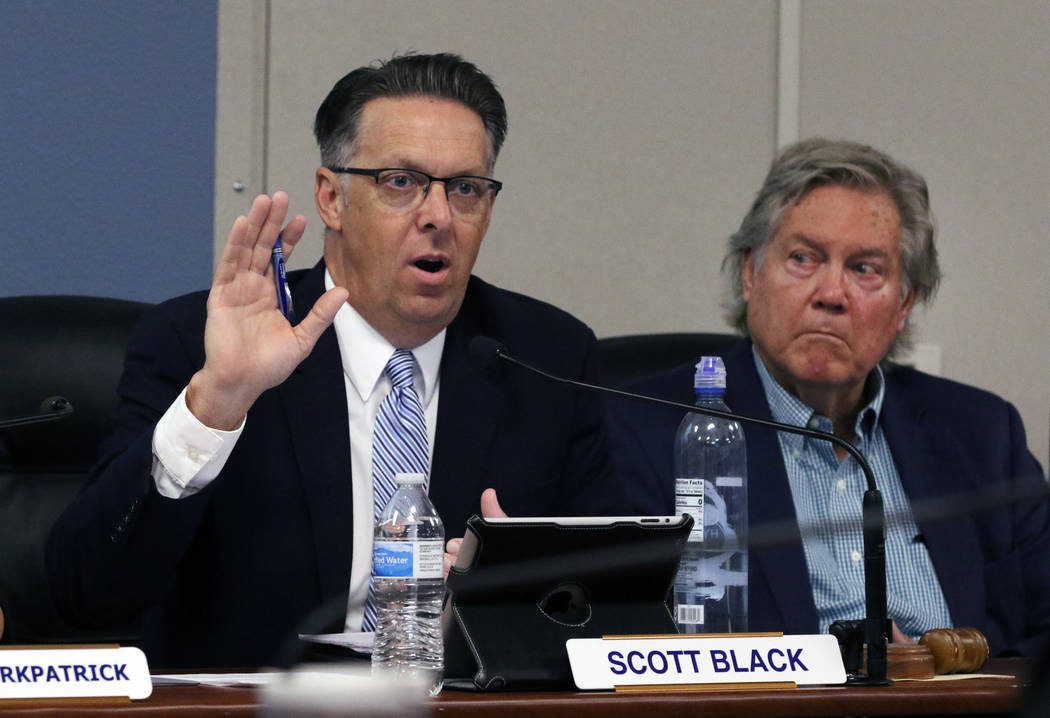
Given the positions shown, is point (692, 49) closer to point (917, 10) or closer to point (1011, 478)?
point (917, 10)

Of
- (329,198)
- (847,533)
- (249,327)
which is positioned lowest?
(847,533)

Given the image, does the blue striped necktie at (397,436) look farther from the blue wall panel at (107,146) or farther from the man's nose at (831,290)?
the blue wall panel at (107,146)

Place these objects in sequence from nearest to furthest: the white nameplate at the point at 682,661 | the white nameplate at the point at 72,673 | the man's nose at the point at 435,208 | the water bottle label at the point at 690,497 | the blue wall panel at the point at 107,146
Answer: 1. the white nameplate at the point at 72,673
2. the white nameplate at the point at 682,661
3. the water bottle label at the point at 690,497
4. the man's nose at the point at 435,208
5. the blue wall panel at the point at 107,146

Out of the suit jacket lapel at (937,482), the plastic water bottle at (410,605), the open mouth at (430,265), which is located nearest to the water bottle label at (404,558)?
the plastic water bottle at (410,605)

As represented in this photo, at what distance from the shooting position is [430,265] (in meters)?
2.02

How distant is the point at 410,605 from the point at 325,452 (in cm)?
51

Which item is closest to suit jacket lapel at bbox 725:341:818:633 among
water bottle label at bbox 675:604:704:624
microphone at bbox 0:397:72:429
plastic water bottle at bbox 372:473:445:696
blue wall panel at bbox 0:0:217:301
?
water bottle label at bbox 675:604:704:624

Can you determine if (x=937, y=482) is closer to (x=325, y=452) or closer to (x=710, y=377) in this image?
(x=710, y=377)

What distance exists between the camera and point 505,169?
3066 mm

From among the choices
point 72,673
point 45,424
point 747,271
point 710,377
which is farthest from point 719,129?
point 72,673

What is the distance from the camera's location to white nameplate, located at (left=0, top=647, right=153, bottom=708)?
1.16m

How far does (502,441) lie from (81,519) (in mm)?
637

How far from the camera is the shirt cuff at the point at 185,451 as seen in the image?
1.60 meters

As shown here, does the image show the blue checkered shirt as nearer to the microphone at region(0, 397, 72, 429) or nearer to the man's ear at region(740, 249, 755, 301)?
the man's ear at region(740, 249, 755, 301)
